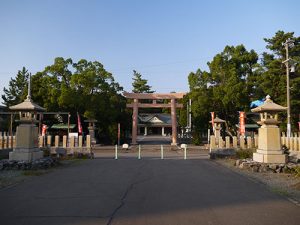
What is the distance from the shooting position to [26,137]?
47.4 feet

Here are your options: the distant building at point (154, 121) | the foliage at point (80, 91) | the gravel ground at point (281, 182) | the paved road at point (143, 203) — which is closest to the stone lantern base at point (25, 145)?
the paved road at point (143, 203)

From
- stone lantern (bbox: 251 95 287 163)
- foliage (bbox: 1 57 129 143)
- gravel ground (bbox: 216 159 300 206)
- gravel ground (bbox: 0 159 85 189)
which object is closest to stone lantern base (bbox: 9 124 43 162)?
gravel ground (bbox: 0 159 85 189)

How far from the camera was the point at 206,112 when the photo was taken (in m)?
37.5

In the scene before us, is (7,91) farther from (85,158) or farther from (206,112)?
(85,158)

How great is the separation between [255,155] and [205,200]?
802 cm

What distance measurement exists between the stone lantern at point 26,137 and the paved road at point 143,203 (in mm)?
4100

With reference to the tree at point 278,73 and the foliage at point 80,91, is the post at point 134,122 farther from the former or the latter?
the tree at point 278,73

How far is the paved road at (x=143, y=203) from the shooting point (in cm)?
577

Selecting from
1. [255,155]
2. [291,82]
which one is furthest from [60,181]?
[291,82]

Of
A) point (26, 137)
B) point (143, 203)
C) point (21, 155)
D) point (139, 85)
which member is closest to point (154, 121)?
point (139, 85)

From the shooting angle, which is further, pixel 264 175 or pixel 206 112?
pixel 206 112

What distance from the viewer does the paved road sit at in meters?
5.77

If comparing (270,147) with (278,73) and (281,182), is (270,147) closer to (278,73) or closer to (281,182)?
(281,182)

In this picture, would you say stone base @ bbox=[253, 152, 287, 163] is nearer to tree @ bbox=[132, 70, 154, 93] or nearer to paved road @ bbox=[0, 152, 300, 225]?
paved road @ bbox=[0, 152, 300, 225]
